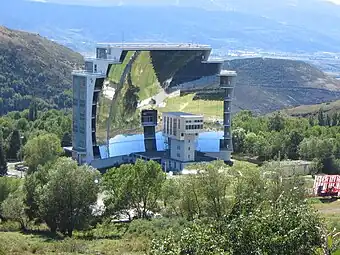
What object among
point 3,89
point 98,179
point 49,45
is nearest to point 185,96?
point 98,179

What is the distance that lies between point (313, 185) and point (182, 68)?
2146 centimetres

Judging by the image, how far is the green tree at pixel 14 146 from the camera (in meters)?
63.7

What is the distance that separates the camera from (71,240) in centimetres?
2956

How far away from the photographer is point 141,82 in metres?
61.2

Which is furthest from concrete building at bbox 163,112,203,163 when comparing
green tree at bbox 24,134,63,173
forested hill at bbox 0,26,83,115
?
forested hill at bbox 0,26,83,115

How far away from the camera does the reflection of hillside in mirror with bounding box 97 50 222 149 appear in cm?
5828

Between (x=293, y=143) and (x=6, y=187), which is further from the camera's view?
(x=293, y=143)

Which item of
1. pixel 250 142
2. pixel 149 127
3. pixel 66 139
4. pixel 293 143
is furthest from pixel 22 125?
pixel 293 143

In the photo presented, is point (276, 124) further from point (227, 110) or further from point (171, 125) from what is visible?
point (171, 125)

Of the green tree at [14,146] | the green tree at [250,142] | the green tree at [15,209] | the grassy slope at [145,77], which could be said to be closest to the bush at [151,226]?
the green tree at [15,209]

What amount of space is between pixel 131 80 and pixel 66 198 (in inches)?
1089

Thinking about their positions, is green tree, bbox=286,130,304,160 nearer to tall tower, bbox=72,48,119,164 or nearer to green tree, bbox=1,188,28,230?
tall tower, bbox=72,48,119,164

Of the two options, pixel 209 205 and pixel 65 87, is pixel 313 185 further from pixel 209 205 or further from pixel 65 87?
pixel 65 87

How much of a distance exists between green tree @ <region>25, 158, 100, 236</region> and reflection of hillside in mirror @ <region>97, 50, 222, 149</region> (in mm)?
23932
